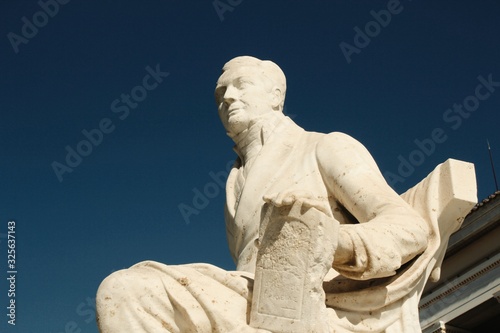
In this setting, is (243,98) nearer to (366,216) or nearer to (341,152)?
(341,152)

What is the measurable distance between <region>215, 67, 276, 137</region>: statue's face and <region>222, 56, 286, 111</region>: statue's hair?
36 millimetres

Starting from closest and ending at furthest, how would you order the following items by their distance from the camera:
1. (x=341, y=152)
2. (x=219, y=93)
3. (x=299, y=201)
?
(x=299, y=201), (x=341, y=152), (x=219, y=93)

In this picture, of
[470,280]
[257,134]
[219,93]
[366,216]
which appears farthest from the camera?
[470,280]

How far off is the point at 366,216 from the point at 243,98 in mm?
1402

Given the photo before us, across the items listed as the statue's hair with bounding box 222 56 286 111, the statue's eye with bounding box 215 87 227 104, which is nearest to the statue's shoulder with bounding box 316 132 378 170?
the statue's hair with bounding box 222 56 286 111

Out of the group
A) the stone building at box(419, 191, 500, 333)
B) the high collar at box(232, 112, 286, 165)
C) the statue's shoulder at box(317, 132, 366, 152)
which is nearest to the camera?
the statue's shoulder at box(317, 132, 366, 152)

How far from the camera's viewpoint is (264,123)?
5.76 m

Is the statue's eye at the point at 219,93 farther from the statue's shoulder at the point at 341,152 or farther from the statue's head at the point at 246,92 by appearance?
the statue's shoulder at the point at 341,152

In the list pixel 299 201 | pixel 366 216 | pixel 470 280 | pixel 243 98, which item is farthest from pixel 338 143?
pixel 470 280

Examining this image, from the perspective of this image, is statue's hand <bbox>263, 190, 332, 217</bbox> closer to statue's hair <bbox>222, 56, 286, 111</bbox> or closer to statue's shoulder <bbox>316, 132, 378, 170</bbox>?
statue's shoulder <bbox>316, 132, 378, 170</bbox>

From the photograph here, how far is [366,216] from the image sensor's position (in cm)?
479

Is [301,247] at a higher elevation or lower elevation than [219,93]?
lower

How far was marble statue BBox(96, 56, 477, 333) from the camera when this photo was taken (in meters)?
4.07

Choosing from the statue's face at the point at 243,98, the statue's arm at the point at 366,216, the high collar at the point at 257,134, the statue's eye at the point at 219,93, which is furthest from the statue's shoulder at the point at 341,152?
the statue's eye at the point at 219,93
